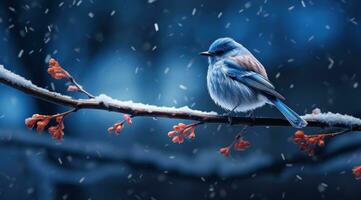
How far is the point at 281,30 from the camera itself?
3285mm

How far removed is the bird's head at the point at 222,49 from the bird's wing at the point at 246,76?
0.08 metres

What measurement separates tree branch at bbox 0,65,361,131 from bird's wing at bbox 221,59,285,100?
17.6 inches

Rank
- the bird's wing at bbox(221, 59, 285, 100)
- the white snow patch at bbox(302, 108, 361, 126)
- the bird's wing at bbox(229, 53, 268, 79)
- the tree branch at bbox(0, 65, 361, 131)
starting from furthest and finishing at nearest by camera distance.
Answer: the bird's wing at bbox(229, 53, 268, 79) → the bird's wing at bbox(221, 59, 285, 100) → the white snow patch at bbox(302, 108, 361, 126) → the tree branch at bbox(0, 65, 361, 131)

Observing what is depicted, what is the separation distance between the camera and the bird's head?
5.81ft

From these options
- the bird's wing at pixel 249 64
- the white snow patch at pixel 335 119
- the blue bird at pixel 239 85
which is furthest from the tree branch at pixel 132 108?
the bird's wing at pixel 249 64

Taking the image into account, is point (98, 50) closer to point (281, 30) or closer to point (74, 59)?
point (74, 59)

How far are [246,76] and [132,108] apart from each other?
0.72m

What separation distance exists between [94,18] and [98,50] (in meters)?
0.28

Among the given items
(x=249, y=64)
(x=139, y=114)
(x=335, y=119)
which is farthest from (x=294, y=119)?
(x=249, y=64)

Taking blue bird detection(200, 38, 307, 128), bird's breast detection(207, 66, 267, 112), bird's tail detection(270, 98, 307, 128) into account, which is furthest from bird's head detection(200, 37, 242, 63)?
bird's tail detection(270, 98, 307, 128)

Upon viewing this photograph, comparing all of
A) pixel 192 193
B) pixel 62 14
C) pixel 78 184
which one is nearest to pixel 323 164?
pixel 192 193

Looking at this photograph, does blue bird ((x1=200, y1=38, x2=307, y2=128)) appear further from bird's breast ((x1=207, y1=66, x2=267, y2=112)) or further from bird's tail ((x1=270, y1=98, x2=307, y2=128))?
bird's tail ((x1=270, y1=98, x2=307, y2=128))

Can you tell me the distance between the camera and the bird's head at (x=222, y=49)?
1771 millimetres

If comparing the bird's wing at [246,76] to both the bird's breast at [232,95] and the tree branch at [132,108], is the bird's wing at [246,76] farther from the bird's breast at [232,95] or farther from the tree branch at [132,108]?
the tree branch at [132,108]
